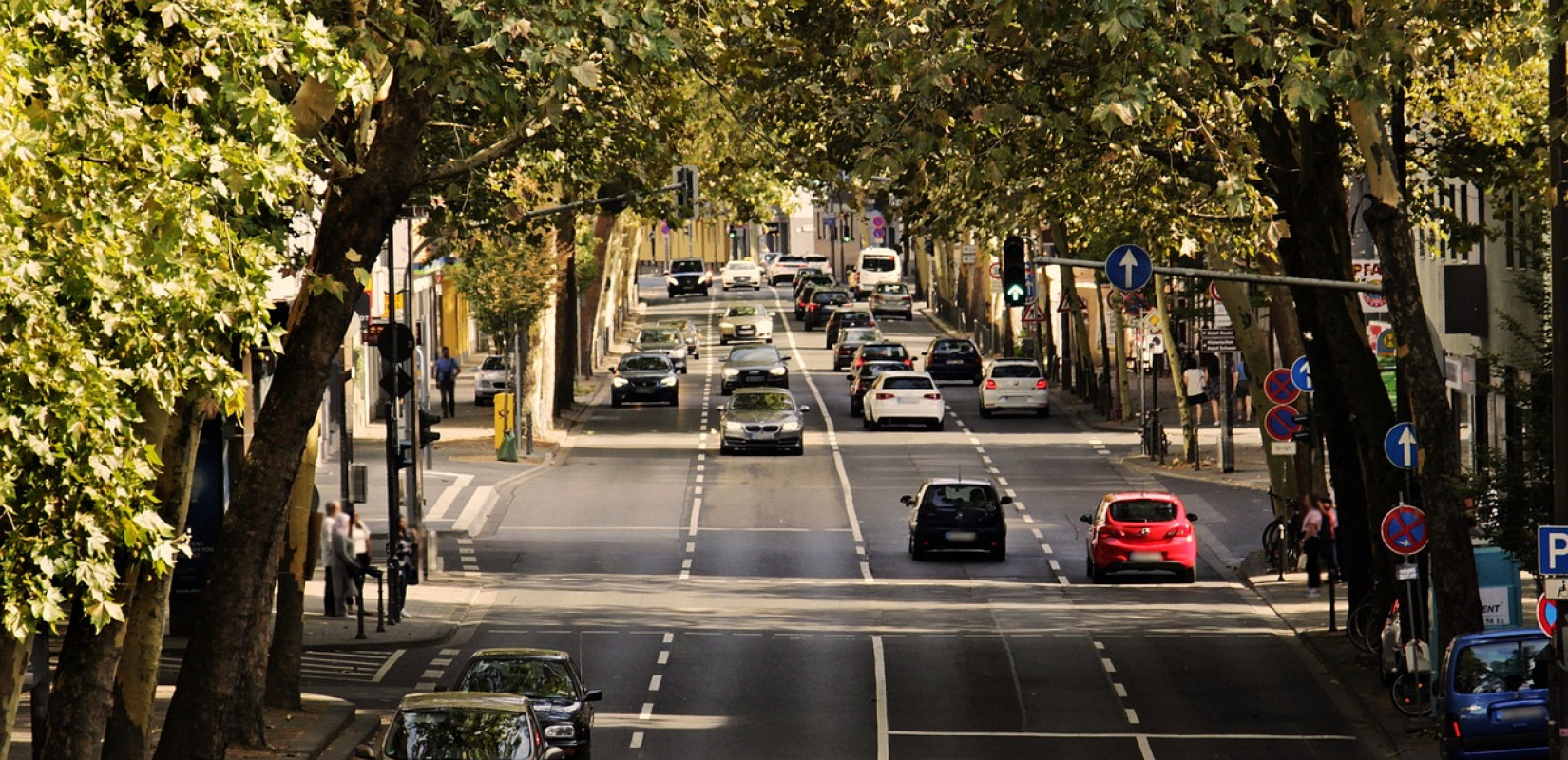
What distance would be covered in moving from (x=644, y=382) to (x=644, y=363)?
1472 mm

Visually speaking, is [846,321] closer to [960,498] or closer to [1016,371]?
[1016,371]

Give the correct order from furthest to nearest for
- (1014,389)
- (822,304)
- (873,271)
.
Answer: (873,271) → (822,304) → (1014,389)

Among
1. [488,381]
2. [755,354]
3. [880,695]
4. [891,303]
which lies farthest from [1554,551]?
[891,303]

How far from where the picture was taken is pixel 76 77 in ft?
46.4

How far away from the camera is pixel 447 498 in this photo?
153 feet

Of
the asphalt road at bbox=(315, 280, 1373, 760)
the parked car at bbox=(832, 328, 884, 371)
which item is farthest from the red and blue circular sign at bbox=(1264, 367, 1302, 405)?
the parked car at bbox=(832, 328, 884, 371)

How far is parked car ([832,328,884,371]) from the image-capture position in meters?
78.8

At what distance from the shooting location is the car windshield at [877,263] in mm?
117625

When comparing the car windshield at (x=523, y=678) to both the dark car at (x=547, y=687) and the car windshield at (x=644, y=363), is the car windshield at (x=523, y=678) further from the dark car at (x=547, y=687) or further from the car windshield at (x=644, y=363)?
the car windshield at (x=644, y=363)

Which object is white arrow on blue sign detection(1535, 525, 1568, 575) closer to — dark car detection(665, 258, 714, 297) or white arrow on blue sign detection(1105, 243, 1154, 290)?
white arrow on blue sign detection(1105, 243, 1154, 290)

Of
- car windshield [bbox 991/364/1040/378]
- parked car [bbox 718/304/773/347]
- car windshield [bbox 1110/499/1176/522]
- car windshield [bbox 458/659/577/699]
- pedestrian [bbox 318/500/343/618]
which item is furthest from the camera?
parked car [bbox 718/304/773/347]

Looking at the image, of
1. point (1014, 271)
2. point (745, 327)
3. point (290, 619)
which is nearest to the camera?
point (1014, 271)

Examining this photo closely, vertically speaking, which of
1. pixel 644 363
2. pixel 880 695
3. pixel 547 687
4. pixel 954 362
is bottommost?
pixel 880 695

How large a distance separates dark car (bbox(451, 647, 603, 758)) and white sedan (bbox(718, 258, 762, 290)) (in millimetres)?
106625
